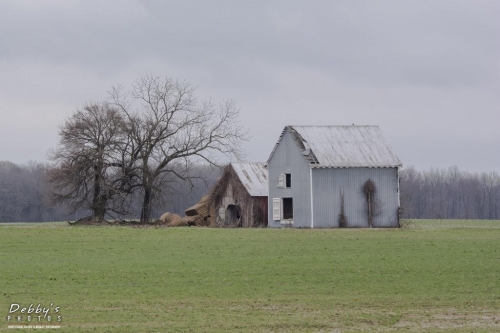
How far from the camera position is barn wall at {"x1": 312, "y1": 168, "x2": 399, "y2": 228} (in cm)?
5584

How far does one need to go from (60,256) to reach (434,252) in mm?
14730

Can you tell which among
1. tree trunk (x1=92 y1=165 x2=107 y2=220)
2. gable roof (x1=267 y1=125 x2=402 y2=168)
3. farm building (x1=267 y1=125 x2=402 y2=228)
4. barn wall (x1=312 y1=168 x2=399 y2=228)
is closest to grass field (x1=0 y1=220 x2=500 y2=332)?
barn wall (x1=312 y1=168 x2=399 y2=228)

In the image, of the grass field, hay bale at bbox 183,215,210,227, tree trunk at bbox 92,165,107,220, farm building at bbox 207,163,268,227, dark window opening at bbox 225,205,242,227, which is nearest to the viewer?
the grass field

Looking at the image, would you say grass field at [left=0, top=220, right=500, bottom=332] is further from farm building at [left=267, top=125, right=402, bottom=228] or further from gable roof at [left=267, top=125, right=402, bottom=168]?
gable roof at [left=267, top=125, right=402, bottom=168]

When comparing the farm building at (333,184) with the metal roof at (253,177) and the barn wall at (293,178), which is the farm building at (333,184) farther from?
the metal roof at (253,177)

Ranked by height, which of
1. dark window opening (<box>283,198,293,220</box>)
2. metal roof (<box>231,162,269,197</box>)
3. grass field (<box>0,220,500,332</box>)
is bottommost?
grass field (<box>0,220,500,332</box>)

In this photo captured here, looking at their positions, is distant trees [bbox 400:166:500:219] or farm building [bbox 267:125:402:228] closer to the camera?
farm building [bbox 267:125:402:228]

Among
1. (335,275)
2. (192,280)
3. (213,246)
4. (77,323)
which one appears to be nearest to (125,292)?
(192,280)

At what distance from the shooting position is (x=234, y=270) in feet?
94.4

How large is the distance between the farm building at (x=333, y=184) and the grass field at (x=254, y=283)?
1374 cm

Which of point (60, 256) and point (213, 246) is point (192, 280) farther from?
point (213, 246)

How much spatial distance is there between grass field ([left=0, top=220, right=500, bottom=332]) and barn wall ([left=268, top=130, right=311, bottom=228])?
46.7ft

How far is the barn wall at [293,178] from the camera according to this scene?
185 ft

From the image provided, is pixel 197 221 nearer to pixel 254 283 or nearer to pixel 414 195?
pixel 254 283
